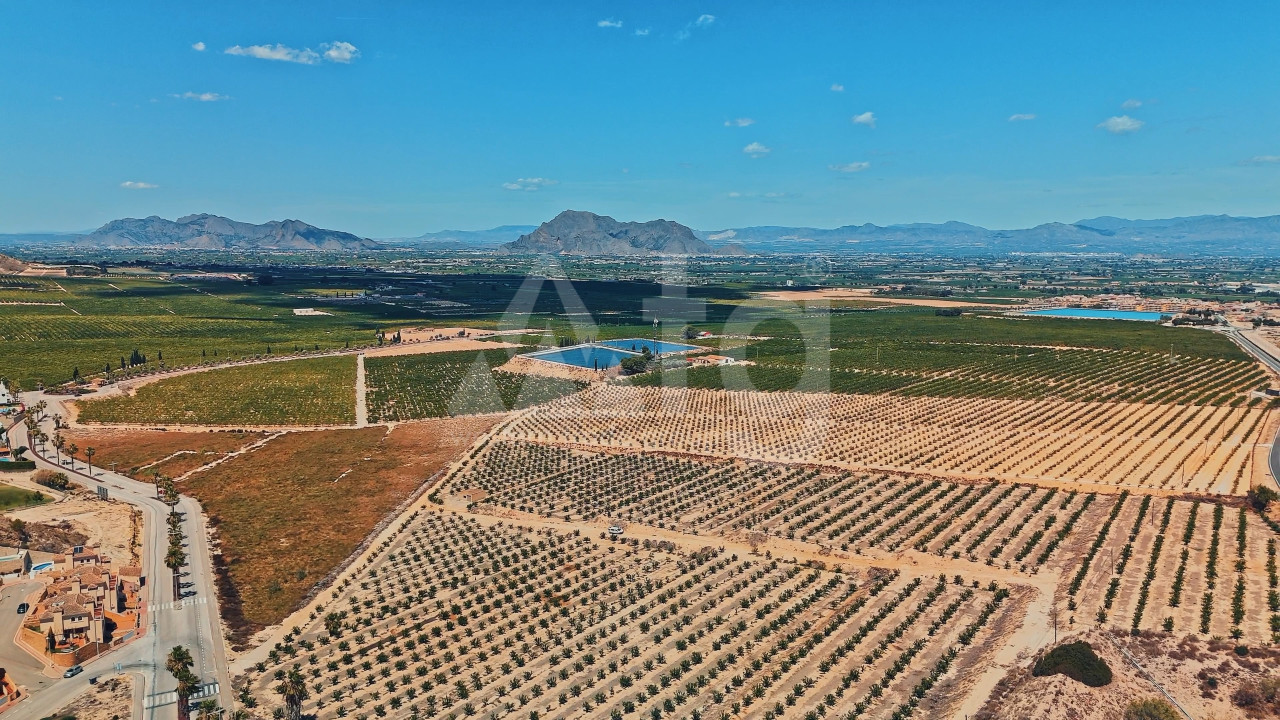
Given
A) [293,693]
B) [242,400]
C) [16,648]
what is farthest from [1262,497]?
[242,400]

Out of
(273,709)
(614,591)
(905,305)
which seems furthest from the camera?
(905,305)

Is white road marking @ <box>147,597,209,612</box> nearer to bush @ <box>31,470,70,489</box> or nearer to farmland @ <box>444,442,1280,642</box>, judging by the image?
farmland @ <box>444,442,1280,642</box>

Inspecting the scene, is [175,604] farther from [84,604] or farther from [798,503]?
[798,503]

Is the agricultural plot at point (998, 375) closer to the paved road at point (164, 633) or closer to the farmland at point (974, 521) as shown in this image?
the farmland at point (974, 521)

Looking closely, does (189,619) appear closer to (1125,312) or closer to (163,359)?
(163,359)

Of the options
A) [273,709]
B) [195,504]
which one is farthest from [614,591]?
[195,504]
